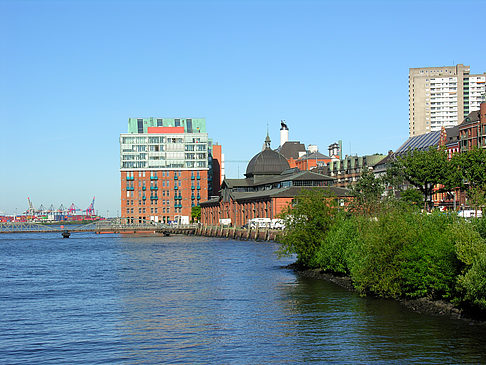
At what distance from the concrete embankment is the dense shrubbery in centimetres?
5319

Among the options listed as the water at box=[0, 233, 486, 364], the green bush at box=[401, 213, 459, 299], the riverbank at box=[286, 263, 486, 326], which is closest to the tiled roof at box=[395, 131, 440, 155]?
the water at box=[0, 233, 486, 364]

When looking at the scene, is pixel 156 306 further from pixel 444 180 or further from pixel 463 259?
pixel 444 180

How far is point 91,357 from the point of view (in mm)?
32156

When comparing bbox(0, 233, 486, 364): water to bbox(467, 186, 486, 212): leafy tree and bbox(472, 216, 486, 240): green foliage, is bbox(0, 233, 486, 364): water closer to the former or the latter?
bbox(472, 216, 486, 240): green foliage

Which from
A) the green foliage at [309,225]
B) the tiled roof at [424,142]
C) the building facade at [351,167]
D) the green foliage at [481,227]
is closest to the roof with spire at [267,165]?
the building facade at [351,167]

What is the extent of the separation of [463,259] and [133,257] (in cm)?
6817

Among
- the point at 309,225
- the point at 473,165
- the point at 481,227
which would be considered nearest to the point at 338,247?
the point at 309,225

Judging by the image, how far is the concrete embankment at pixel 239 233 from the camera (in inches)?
5160

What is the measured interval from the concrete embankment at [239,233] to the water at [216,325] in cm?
5628

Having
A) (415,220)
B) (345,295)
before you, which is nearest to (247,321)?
(345,295)

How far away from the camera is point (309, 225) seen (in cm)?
6762

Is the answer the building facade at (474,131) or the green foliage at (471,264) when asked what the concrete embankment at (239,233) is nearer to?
the building facade at (474,131)

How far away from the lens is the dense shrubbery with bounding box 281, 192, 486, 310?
120ft

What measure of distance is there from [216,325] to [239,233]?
4511 inches
